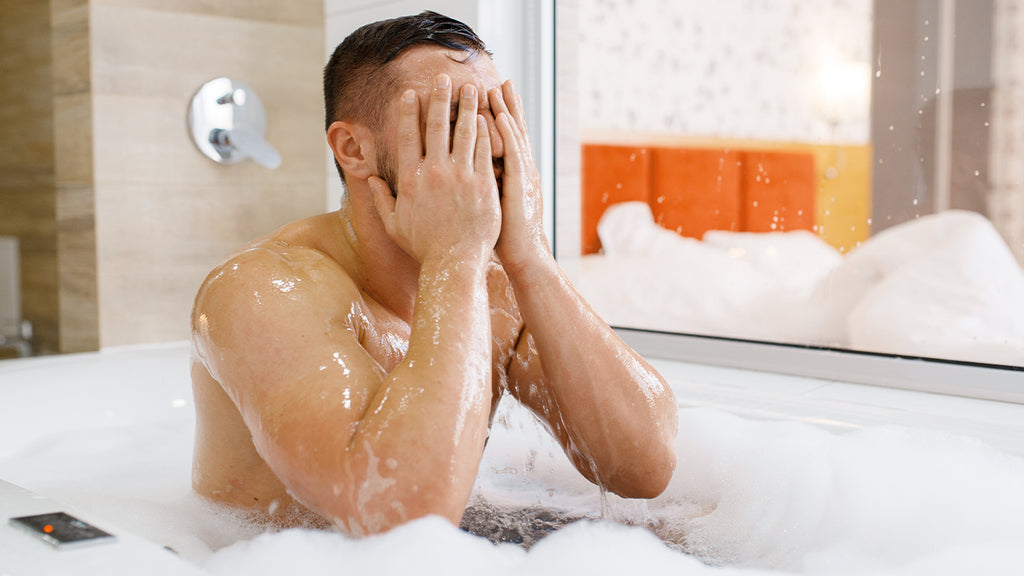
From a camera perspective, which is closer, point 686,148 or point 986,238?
point 986,238

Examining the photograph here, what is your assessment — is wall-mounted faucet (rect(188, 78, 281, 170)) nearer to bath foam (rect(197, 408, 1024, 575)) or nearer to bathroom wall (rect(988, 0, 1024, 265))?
bath foam (rect(197, 408, 1024, 575))

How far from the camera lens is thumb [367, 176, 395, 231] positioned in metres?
0.98

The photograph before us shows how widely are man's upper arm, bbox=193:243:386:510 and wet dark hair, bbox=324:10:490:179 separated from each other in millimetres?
197

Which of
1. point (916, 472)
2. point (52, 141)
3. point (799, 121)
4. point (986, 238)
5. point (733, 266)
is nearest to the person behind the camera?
point (916, 472)

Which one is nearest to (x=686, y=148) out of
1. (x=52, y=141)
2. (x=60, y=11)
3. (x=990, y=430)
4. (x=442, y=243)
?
(x=990, y=430)

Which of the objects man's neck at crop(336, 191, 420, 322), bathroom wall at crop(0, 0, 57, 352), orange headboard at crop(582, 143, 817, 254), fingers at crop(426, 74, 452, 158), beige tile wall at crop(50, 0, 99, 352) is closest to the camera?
fingers at crop(426, 74, 452, 158)

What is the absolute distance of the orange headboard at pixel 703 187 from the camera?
5.95 feet

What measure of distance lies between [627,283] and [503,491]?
847 millimetres

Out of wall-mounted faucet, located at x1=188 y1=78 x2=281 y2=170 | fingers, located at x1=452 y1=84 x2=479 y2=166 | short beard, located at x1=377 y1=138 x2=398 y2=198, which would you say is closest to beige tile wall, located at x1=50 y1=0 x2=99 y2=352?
wall-mounted faucet, located at x1=188 y1=78 x2=281 y2=170

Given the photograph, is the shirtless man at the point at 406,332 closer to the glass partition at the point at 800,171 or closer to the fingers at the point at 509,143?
the fingers at the point at 509,143

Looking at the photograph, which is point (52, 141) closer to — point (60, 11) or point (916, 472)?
point (60, 11)

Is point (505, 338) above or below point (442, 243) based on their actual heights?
below

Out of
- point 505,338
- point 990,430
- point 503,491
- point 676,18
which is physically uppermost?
point 676,18

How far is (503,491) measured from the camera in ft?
4.44
